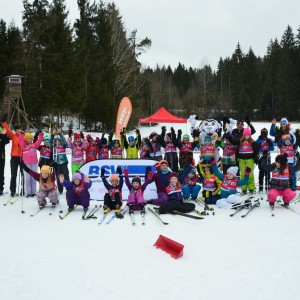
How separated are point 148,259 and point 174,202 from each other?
7.32ft

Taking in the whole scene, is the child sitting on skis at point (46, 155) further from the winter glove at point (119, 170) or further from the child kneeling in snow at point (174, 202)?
the child kneeling in snow at point (174, 202)

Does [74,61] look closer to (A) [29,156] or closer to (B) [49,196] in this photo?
(A) [29,156]

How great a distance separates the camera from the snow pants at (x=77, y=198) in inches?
237

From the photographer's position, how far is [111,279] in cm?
325

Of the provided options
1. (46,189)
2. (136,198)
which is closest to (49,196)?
(46,189)

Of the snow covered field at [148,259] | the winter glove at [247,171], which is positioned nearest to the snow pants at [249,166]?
the winter glove at [247,171]

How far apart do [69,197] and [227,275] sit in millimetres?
3580

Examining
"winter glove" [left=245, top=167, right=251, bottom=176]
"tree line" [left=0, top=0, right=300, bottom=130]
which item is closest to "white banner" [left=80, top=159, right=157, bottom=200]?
"winter glove" [left=245, top=167, right=251, bottom=176]

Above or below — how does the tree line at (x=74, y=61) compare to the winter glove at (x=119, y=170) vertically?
above

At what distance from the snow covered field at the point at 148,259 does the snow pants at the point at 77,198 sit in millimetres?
536

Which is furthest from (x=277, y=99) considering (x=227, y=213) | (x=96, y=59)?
(x=227, y=213)

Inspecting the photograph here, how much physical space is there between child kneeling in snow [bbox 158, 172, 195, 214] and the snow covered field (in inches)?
11.4

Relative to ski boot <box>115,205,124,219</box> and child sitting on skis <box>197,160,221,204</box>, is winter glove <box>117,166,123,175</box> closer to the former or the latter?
ski boot <box>115,205,124,219</box>

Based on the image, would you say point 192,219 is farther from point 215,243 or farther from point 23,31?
point 23,31
